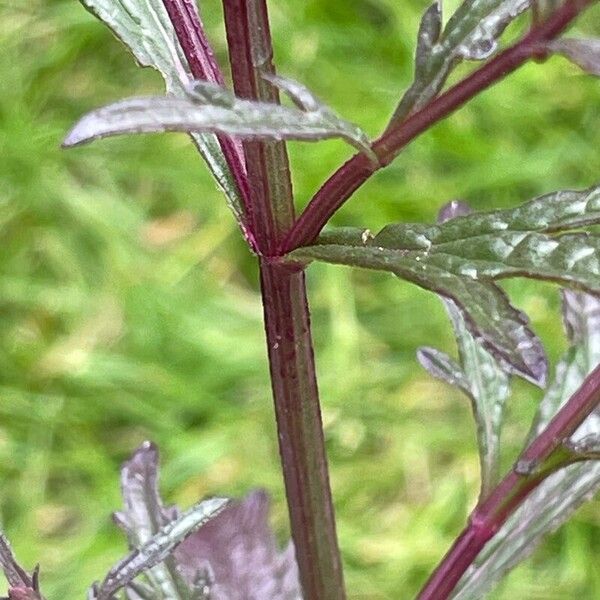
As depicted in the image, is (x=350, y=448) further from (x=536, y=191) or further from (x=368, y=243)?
(x=368, y=243)

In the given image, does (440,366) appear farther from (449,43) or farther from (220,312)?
(220,312)

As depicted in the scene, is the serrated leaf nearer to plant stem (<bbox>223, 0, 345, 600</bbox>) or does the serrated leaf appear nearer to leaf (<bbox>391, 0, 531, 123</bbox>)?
plant stem (<bbox>223, 0, 345, 600</bbox>)

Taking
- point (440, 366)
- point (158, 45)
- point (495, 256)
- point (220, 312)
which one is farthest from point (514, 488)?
point (220, 312)

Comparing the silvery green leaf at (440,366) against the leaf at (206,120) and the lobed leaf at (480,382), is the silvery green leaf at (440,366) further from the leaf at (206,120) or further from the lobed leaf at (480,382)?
the leaf at (206,120)

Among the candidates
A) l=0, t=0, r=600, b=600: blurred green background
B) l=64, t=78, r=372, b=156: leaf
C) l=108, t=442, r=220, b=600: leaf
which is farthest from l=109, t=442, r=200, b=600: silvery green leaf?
l=0, t=0, r=600, b=600: blurred green background

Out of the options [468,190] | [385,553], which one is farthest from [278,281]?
[468,190]

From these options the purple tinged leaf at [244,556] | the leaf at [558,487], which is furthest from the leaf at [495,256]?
the purple tinged leaf at [244,556]
